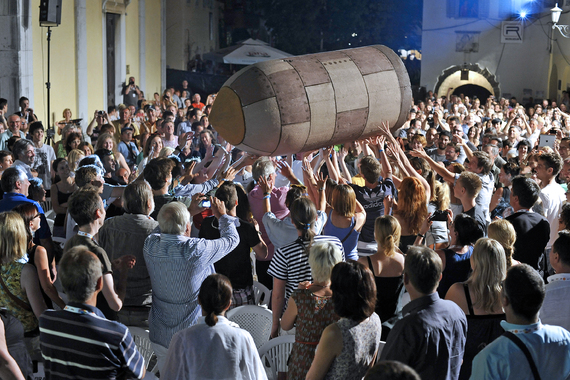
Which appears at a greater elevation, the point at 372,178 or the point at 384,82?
the point at 384,82

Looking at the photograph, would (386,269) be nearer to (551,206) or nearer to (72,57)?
(551,206)

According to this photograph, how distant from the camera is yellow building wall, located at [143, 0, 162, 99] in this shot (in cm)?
1995

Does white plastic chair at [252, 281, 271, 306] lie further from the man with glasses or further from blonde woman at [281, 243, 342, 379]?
the man with glasses

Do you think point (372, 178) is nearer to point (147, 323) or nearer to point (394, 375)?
point (147, 323)

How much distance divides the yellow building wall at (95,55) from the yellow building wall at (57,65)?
807 millimetres

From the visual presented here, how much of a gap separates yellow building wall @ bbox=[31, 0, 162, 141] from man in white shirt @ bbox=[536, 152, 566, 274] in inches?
406

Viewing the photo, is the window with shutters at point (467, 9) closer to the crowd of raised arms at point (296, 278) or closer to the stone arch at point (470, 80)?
the stone arch at point (470, 80)

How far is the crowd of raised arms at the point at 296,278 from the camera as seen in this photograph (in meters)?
2.88

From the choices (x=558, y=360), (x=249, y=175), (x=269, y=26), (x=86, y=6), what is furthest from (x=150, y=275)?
(x=269, y=26)

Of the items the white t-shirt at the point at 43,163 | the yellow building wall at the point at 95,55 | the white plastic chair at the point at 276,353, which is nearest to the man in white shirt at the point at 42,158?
the white t-shirt at the point at 43,163

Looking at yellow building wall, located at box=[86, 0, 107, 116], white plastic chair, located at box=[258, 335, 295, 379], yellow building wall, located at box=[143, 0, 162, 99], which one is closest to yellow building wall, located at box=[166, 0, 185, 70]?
yellow building wall, located at box=[143, 0, 162, 99]

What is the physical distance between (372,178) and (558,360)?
318cm

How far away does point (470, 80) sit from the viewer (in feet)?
82.9

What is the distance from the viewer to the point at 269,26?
29.5 meters
